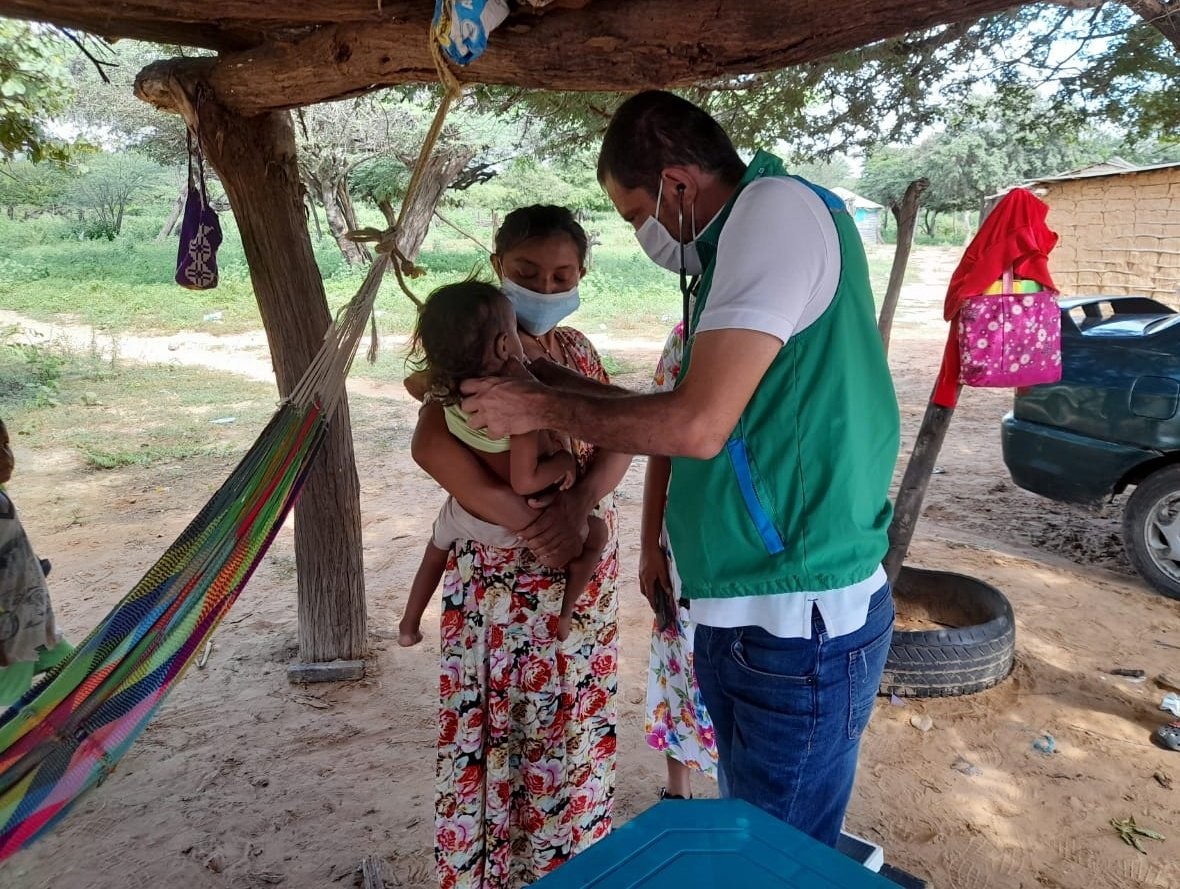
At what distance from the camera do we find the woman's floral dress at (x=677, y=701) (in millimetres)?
1834

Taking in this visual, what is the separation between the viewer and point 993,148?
17719 mm

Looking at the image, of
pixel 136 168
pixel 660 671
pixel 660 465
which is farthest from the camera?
pixel 136 168

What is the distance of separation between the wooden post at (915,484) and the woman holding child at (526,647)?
1.35 metres

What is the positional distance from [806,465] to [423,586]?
100 centimetres

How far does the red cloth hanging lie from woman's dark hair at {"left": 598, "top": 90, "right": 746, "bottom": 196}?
5.57 feet

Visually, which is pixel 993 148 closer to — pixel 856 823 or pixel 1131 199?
pixel 1131 199

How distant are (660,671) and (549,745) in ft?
1.68

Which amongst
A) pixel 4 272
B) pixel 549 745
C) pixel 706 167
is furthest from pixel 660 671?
pixel 4 272

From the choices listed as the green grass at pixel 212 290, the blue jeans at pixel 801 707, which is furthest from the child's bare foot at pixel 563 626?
the green grass at pixel 212 290

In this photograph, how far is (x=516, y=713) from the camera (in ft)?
4.95

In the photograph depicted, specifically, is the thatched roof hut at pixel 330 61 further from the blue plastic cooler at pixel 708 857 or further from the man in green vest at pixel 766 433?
the blue plastic cooler at pixel 708 857

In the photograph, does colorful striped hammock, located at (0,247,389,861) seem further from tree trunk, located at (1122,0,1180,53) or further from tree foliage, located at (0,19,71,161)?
tree foliage, located at (0,19,71,161)

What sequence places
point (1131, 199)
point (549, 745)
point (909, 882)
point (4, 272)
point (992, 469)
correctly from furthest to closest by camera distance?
point (4, 272) → point (1131, 199) → point (992, 469) → point (549, 745) → point (909, 882)

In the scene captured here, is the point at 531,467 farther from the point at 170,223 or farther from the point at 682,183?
the point at 170,223
